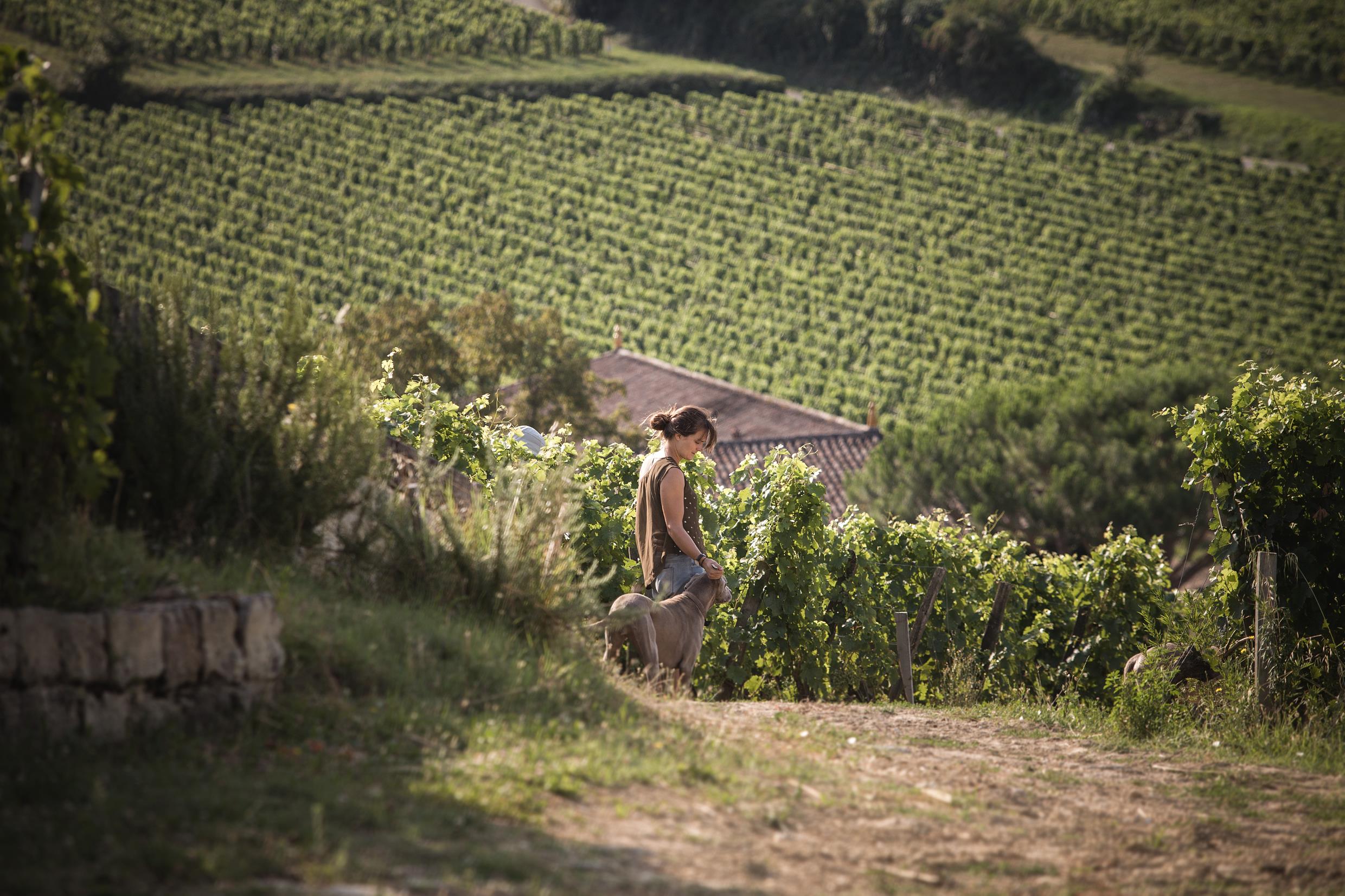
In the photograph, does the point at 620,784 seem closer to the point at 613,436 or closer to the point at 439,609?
the point at 439,609

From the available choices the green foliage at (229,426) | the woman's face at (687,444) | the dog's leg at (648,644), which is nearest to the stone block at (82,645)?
the green foliage at (229,426)

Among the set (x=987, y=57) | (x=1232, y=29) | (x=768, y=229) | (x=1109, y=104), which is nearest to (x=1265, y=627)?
(x=768, y=229)

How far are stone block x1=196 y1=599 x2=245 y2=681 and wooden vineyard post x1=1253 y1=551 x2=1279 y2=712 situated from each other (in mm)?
4856

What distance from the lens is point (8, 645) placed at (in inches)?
146

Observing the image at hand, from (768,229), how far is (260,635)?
46203 millimetres

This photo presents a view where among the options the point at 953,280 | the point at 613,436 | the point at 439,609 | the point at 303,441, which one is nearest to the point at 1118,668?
the point at 439,609

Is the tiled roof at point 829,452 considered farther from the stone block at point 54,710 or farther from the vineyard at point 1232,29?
the vineyard at point 1232,29

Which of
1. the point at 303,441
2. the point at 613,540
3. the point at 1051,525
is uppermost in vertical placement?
the point at 303,441

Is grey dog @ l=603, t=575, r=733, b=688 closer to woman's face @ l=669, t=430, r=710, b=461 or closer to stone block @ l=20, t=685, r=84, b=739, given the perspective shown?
woman's face @ l=669, t=430, r=710, b=461

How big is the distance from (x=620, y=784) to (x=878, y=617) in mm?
4844

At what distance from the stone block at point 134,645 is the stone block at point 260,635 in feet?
0.86

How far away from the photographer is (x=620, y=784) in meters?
4.18

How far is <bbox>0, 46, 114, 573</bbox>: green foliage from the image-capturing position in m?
4.07

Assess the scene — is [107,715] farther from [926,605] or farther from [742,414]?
[742,414]
